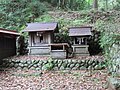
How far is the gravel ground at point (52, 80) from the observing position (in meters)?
7.54

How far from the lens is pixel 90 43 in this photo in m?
13.6

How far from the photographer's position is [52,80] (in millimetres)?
8664

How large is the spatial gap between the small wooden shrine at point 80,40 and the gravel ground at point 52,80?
242cm

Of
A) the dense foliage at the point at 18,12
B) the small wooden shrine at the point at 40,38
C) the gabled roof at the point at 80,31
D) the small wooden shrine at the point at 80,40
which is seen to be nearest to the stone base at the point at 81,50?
the small wooden shrine at the point at 80,40

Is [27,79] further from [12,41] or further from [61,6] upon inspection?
[61,6]

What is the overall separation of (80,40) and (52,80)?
4554 millimetres

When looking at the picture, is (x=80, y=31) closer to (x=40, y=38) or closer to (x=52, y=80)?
(x=40, y=38)

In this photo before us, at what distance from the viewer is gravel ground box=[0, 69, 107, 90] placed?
7.54 meters

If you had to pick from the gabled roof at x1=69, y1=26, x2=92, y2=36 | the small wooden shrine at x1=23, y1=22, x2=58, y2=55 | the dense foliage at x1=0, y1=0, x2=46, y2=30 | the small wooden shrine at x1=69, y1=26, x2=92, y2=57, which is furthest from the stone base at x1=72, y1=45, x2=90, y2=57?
the dense foliage at x1=0, y1=0, x2=46, y2=30

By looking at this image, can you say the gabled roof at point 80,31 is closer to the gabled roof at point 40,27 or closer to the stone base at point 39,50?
→ the gabled roof at point 40,27

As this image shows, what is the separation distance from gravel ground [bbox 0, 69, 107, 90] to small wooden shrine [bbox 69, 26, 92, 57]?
7.94ft

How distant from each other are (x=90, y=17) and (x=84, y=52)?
21.5 feet

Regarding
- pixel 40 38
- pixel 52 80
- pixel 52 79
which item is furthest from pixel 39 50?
pixel 52 80

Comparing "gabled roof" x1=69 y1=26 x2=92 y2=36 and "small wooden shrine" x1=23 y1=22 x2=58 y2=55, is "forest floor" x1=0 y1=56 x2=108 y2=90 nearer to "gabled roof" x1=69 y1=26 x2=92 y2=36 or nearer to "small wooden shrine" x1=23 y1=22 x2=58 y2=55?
"small wooden shrine" x1=23 y1=22 x2=58 y2=55
